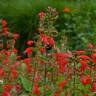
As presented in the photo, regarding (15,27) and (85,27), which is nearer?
(85,27)

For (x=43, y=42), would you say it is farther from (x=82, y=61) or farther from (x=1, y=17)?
(x=1, y=17)

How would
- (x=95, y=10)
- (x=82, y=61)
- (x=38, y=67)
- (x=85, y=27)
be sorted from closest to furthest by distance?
(x=82, y=61), (x=38, y=67), (x=85, y=27), (x=95, y=10)

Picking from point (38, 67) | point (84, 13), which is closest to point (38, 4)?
point (84, 13)

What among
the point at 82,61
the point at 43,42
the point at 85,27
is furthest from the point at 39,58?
the point at 85,27

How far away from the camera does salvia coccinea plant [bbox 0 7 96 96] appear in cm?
412

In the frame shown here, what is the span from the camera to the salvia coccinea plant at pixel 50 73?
13.5 feet

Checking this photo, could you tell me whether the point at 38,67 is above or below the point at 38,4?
below

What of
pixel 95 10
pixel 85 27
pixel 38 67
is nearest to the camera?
pixel 38 67

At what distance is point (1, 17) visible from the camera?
859 cm

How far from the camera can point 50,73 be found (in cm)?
463

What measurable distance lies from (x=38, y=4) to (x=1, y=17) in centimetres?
68

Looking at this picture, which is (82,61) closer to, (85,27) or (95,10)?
(85,27)

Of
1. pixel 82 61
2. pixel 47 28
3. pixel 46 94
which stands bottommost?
pixel 46 94

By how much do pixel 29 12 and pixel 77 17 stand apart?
0.91 meters
